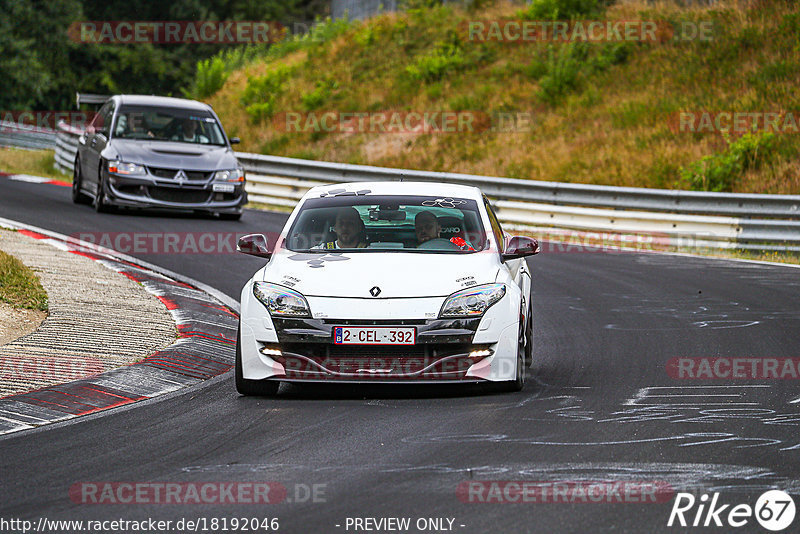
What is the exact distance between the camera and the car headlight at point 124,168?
19078mm

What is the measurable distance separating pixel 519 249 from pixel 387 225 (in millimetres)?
1045

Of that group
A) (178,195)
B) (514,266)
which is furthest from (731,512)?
(178,195)

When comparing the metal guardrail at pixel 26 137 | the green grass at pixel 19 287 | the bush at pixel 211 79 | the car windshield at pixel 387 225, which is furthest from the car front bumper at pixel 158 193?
the bush at pixel 211 79

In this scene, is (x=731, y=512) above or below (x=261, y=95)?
below

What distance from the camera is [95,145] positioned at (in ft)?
65.9

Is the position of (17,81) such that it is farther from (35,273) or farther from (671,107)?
(35,273)

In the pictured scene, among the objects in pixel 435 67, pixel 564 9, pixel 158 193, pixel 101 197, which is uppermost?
pixel 564 9

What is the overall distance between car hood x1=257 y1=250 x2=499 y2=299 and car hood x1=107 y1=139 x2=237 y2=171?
10639mm

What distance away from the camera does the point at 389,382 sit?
26.9 feet

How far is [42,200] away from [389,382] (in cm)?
1481

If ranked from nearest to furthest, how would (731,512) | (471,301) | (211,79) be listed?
(731,512) → (471,301) → (211,79)
